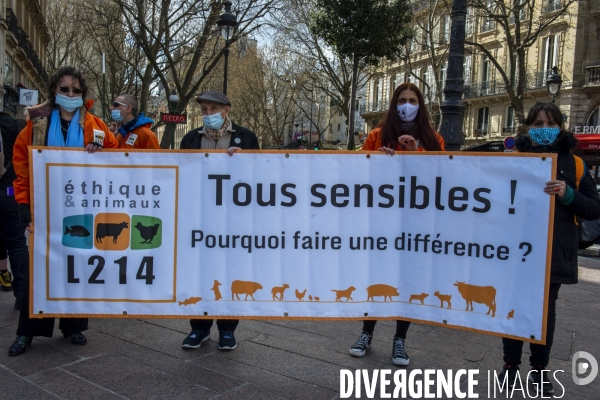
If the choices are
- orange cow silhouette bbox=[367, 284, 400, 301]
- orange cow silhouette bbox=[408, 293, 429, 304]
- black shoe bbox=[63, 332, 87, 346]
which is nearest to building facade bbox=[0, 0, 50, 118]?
black shoe bbox=[63, 332, 87, 346]

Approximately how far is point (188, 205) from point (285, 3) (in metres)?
18.3

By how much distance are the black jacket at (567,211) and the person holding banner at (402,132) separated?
0.81 m

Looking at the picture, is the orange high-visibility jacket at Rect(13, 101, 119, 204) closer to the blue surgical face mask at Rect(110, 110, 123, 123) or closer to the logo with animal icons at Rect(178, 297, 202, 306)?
the blue surgical face mask at Rect(110, 110, 123, 123)

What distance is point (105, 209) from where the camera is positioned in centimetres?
386

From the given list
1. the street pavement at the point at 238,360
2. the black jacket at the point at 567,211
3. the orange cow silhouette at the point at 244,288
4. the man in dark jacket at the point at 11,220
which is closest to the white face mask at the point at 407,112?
the black jacket at the point at 567,211

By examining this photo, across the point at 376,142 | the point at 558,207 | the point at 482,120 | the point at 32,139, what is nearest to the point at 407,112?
the point at 376,142

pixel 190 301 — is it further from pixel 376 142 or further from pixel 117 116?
pixel 117 116

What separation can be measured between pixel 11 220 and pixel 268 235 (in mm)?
2757

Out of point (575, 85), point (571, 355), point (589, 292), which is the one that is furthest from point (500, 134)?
point (571, 355)

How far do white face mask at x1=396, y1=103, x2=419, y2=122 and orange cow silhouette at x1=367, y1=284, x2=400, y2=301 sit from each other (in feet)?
4.01

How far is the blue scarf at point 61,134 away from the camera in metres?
4.03

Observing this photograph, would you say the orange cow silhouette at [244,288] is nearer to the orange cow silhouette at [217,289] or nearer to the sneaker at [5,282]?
the orange cow silhouette at [217,289]

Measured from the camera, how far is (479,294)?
3.59 metres

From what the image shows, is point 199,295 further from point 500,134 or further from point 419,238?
point 500,134
